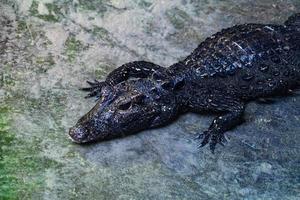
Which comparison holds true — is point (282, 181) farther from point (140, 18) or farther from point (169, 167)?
point (140, 18)

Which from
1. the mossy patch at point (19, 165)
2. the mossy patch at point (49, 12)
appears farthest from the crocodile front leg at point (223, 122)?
the mossy patch at point (49, 12)

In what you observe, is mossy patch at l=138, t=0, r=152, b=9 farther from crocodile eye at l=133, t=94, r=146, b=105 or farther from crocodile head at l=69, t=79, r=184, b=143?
crocodile eye at l=133, t=94, r=146, b=105

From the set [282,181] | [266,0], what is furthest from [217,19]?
[282,181]

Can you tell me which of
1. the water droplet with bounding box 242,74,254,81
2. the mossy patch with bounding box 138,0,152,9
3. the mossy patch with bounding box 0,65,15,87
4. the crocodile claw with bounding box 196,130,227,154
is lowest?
the mossy patch with bounding box 0,65,15,87

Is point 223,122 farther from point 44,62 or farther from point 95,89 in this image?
point 44,62

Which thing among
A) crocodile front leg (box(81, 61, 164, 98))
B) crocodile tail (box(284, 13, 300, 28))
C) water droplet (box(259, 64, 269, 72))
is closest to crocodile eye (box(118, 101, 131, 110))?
crocodile front leg (box(81, 61, 164, 98))
